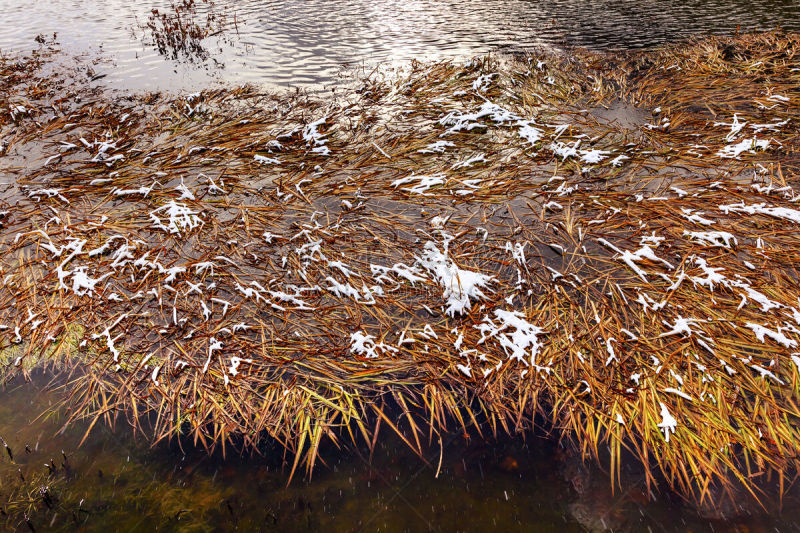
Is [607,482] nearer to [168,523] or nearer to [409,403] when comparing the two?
[409,403]

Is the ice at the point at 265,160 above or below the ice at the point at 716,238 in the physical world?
above

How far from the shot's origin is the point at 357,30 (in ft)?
28.6

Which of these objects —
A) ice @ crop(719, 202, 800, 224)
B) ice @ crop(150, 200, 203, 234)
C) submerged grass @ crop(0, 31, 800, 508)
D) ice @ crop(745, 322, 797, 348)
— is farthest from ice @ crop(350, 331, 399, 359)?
ice @ crop(719, 202, 800, 224)

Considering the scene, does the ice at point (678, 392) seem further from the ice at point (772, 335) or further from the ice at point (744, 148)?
the ice at point (744, 148)

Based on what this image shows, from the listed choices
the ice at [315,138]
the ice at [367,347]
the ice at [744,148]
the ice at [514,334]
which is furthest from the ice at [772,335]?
the ice at [315,138]

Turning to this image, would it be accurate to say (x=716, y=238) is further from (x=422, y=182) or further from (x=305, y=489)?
(x=305, y=489)

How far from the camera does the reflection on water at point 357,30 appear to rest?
675cm

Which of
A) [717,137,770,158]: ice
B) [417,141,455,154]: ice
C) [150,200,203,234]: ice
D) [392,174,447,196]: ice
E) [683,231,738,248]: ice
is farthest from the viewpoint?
[417,141,455,154]: ice

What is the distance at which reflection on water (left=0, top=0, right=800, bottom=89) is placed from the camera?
22.2ft

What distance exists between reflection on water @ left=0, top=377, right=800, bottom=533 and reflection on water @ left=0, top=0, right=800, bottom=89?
583 centimetres

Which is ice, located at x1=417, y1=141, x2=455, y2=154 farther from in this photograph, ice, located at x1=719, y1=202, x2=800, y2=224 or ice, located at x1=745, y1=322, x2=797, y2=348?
ice, located at x1=745, y1=322, x2=797, y2=348

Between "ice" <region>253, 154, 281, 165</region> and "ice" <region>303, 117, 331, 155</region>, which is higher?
"ice" <region>303, 117, 331, 155</region>

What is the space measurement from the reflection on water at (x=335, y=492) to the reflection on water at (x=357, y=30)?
5.83 metres

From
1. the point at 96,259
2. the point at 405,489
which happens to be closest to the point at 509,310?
the point at 405,489
